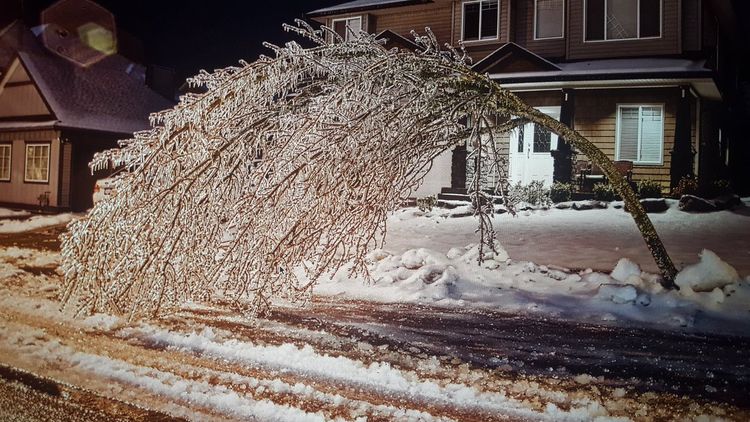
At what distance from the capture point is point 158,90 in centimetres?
2756

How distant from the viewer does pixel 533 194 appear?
14078 mm

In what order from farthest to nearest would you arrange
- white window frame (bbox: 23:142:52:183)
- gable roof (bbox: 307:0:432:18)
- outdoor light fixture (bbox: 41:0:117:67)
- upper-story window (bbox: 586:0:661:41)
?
outdoor light fixture (bbox: 41:0:117:67) < white window frame (bbox: 23:142:52:183) < gable roof (bbox: 307:0:432:18) < upper-story window (bbox: 586:0:661:41)

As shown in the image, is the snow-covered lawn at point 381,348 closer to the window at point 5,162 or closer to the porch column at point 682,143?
the porch column at point 682,143

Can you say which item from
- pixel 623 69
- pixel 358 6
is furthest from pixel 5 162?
pixel 623 69

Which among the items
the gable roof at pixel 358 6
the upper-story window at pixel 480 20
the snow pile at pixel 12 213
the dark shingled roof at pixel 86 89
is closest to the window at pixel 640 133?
the upper-story window at pixel 480 20

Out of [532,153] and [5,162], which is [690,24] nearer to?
[532,153]

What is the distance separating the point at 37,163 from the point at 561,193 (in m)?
19.7

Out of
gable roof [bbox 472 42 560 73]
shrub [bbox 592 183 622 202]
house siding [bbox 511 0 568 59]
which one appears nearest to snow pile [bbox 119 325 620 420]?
shrub [bbox 592 183 622 202]

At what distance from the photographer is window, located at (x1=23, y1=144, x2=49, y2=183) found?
19719 mm

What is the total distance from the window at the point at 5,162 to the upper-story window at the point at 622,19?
2293 cm

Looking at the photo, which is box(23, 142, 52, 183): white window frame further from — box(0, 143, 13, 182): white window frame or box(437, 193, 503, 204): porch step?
box(437, 193, 503, 204): porch step

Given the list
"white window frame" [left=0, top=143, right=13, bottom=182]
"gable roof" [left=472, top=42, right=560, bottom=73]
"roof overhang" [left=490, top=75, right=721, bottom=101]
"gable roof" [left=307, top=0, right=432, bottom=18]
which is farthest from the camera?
A: "white window frame" [left=0, top=143, right=13, bottom=182]

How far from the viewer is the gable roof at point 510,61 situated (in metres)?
Answer: 15.0

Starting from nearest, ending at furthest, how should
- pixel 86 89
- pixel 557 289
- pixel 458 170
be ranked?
pixel 557 289 → pixel 458 170 → pixel 86 89
